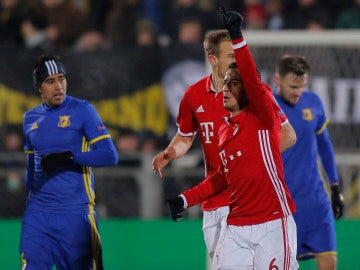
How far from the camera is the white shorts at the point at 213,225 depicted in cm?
734

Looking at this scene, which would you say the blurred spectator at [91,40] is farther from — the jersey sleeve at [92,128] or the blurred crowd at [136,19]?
the jersey sleeve at [92,128]

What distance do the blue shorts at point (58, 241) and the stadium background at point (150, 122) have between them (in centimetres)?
223

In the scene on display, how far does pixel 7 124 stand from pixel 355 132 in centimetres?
388

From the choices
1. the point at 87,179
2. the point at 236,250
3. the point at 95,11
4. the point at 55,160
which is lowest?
the point at 236,250

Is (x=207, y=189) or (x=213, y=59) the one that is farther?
(x=213, y=59)

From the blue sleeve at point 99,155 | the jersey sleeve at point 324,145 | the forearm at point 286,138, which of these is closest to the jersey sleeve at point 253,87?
the forearm at point 286,138

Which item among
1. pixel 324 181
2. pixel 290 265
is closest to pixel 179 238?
pixel 324 181

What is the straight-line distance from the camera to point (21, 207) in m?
12.2

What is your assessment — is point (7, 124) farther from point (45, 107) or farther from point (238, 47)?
point (238, 47)

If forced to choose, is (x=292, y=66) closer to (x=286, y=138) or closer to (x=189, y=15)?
(x=286, y=138)

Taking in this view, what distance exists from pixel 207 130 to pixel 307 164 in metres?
1.15

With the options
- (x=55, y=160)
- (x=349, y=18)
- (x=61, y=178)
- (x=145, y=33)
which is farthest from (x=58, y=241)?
(x=349, y=18)

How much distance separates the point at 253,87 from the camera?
603 cm

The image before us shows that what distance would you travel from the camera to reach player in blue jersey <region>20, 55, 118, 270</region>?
739 centimetres
